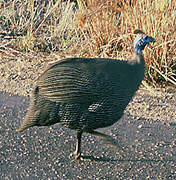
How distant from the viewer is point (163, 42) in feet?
17.2

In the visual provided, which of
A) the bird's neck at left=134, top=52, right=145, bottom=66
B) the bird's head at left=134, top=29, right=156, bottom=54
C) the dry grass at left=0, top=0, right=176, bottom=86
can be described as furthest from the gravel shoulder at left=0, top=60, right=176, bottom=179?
the bird's head at left=134, top=29, right=156, bottom=54

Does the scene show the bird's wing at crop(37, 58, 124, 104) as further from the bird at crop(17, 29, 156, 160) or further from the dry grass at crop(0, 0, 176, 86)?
the dry grass at crop(0, 0, 176, 86)

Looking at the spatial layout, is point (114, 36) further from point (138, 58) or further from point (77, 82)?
point (77, 82)

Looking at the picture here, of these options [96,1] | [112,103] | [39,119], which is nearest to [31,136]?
[39,119]

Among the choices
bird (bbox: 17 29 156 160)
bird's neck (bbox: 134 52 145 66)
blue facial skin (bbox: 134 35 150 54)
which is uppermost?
blue facial skin (bbox: 134 35 150 54)

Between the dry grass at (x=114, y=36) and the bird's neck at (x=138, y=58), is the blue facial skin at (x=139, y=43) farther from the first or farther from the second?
the dry grass at (x=114, y=36)

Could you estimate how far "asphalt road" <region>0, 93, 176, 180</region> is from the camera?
3.41 m

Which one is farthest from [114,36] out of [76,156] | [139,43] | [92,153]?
[76,156]

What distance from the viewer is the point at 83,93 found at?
3100 millimetres

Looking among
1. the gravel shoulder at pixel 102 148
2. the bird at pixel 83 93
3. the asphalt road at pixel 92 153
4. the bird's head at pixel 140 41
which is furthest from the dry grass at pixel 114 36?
the bird at pixel 83 93

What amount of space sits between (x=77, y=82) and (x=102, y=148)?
991 millimetres

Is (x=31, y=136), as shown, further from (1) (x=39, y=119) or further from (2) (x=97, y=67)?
(2) (x=97, y=67)

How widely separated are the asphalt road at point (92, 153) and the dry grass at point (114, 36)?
115 centimetres

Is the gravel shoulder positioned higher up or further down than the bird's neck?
further down
